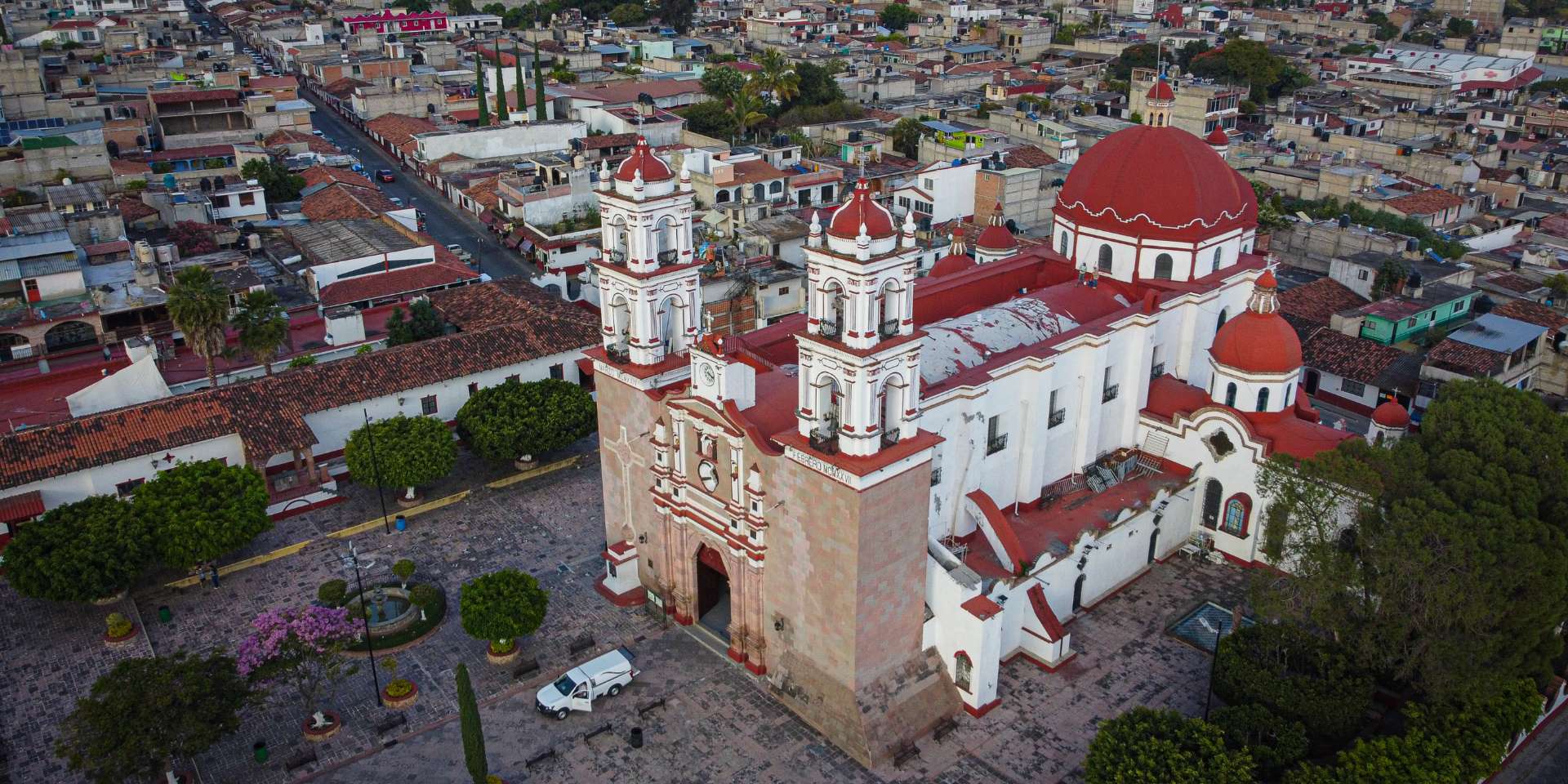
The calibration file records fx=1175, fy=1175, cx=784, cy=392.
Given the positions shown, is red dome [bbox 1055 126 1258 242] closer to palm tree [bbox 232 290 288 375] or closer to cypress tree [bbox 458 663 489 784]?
cypress tree [bbox 458 663 489 784]

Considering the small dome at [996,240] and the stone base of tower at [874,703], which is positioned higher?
the small dome at [996,240]

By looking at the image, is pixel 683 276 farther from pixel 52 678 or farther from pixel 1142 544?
pixel 52 678

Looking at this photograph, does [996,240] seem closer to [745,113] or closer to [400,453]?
[400,453]

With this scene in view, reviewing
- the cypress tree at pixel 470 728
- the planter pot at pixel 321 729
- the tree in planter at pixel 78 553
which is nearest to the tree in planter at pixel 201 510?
the tree in planter at pixel 78 553

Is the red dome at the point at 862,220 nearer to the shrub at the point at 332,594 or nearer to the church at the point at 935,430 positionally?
the church at the point at 935,430

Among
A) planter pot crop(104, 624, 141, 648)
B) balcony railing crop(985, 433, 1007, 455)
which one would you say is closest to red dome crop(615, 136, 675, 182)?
balcony railing crop(985, 433, 1007, 455)
